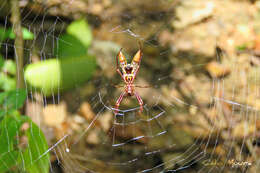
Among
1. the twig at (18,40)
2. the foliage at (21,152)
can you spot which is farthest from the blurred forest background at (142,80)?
the foliage at (21,152)

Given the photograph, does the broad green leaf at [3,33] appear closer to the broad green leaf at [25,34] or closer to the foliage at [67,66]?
the broad green leaf at [25,34]

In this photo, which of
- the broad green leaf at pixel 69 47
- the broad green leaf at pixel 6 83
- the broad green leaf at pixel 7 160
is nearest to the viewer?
the broad green leaf at pixel 7 160

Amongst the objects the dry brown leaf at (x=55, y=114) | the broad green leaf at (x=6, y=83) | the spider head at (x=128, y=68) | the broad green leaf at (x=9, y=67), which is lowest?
the dry brown leaf at (x=55, y=114)

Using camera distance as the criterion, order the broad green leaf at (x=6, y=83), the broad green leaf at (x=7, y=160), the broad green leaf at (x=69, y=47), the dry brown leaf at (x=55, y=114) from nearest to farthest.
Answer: the broad green leaf at (x=7, y=160), the broad green leaf at (x=6, y=83), the broad green leaf at (x=69, y=47), the dry brown leaf at (x=55, y=114)

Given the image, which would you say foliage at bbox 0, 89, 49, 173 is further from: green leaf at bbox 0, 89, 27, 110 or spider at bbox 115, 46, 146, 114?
spider at bbox 115, 46, 146, 114

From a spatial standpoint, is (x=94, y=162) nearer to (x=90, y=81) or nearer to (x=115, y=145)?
(x=115, y=145)

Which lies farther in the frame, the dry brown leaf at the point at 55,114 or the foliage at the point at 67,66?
the dry brown leaf at the point at 55,114

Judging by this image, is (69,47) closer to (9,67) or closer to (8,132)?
(9,67)
